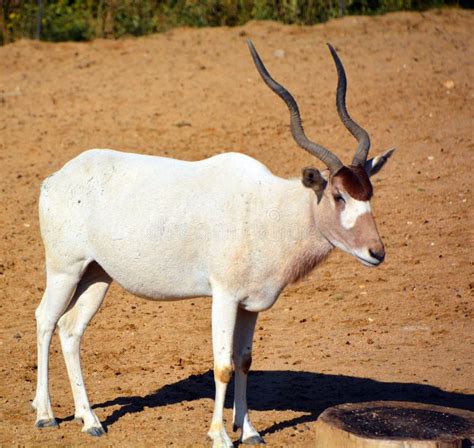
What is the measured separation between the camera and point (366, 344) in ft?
31.6

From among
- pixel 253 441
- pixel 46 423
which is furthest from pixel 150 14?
pixel 253 441

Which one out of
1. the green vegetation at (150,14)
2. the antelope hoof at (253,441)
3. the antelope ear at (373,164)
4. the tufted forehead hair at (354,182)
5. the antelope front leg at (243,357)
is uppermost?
the tufted forehead hair at (354,182)

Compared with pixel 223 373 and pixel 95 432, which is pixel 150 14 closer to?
pixel 95 432

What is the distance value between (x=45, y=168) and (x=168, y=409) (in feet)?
22.3

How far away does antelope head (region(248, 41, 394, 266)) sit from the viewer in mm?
6785

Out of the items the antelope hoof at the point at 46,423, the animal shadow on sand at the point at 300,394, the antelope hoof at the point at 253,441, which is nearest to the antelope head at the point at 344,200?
the antelope hoof at the point at 253,441

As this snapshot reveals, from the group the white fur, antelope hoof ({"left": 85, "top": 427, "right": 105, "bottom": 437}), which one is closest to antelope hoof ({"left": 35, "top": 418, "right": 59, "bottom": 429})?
the white fur

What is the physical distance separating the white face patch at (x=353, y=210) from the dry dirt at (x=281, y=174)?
1.63 meters

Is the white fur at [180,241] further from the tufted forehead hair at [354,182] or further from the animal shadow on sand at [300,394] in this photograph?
the animal shadow on sand at [300,394]

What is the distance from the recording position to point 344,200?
6.88 metres

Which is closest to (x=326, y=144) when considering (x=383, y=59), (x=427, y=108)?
(x=427, y=108)

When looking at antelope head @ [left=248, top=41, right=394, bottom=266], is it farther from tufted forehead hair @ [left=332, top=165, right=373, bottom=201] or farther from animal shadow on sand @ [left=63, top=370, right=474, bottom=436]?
animal shadow on sand @ [left=63, top=370, right=474, bottom=436]

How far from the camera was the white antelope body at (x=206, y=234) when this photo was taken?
23.0 feet

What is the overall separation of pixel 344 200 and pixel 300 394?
2.25 meters
